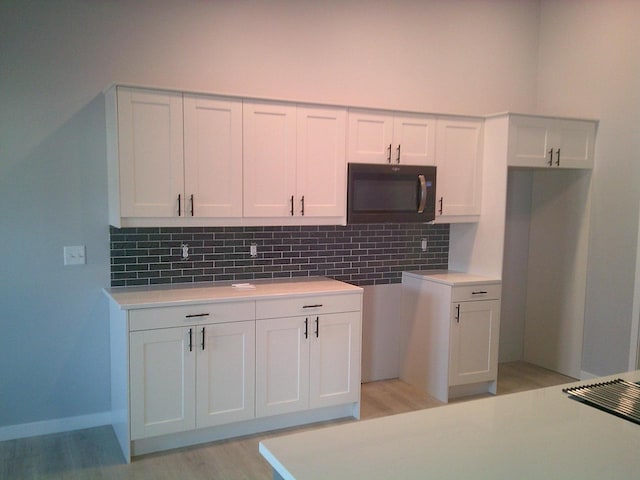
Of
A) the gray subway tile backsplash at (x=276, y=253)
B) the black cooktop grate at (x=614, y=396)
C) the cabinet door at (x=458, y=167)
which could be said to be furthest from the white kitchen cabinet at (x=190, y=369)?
the black cooktop grate at (x=614, y=396)

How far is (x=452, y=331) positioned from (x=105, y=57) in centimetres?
292

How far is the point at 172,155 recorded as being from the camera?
10.1 feet

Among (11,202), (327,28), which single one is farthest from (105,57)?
(327,28)

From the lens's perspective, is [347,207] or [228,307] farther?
[347,207]

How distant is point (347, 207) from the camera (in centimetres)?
359

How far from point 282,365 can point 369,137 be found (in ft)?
5.37

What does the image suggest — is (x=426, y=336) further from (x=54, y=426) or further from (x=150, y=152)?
(x=54, y=426)

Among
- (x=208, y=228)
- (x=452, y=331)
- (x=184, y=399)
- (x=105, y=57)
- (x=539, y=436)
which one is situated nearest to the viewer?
(x=539, y=436)

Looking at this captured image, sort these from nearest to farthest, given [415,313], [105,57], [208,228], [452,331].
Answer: [105,57] → [208,228] → [452,331] → [415,313]

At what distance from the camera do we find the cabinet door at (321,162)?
3436mm

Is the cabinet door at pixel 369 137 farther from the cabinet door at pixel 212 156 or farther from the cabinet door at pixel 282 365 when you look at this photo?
the cabinet door at pixel 282 365

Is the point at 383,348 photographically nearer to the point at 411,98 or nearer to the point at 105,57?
the point at 411,98

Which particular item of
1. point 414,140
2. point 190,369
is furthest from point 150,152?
point 414,140

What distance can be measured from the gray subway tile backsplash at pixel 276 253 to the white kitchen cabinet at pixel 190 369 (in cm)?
57
